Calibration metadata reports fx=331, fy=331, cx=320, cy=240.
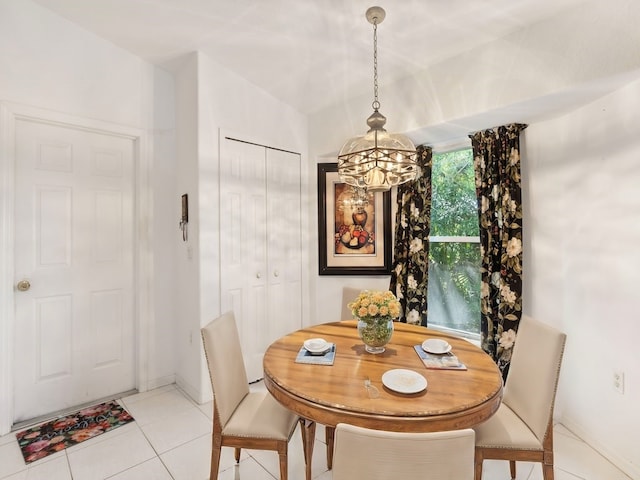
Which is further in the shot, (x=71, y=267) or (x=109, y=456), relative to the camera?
(x=71, y=267)

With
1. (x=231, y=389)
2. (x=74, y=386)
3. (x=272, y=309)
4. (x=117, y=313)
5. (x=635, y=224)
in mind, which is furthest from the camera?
(x=272, y=309)

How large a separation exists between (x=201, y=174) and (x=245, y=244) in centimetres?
72

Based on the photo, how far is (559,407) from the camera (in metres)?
2.42

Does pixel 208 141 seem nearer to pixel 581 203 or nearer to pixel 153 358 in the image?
pixel 153 358

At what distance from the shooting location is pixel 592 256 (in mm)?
2189

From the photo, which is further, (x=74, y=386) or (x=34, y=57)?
(x=74, y=386)

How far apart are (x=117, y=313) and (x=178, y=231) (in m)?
0.87

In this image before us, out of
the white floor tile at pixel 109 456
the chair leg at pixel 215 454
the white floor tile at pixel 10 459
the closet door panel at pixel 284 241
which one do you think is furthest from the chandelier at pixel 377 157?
the white floor tile at pixel 10 459

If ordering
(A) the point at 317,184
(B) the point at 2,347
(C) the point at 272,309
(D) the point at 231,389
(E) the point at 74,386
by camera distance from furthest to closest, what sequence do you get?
(A) the point at 317,184 < (C) the point at 272,309 < (E) the point at 74,386 < (B) the point at 2,347 < (D) the point at 231,389

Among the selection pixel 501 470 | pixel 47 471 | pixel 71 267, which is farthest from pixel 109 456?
pixel 501 470

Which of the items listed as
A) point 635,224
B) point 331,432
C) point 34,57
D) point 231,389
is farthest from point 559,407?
point 34,57

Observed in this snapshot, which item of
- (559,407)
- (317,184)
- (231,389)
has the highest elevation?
(317,184)

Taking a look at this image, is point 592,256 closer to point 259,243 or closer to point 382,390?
point 382,390

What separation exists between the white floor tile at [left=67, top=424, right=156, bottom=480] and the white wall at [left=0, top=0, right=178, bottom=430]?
721 mm
